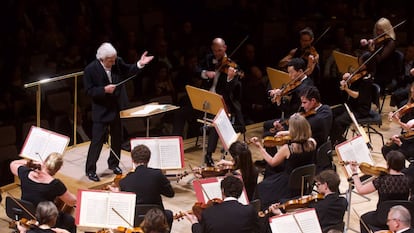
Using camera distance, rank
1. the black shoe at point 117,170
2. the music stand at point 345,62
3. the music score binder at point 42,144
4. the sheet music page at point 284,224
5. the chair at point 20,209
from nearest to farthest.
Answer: the sheet music page at point 284,224 < the chair at point 20,209 < the music score binder at point 42,144 < the black shoe at point 117,170 < the music stand at point 345,62

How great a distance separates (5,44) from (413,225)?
5.38 meters

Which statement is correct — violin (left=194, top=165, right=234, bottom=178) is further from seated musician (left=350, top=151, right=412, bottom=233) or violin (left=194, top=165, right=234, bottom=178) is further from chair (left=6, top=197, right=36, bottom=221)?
chair (left=6, top=197, right=36, bottom=221)

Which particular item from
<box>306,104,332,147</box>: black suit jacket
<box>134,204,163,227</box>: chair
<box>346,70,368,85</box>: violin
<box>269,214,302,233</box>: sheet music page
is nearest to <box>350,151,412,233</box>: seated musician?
<box>269,214,302,233</box>: sheet music page

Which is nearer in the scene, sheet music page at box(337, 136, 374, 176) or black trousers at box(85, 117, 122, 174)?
sheet music page at box(337, 136, 374, 176)

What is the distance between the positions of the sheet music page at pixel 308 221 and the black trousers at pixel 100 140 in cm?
276

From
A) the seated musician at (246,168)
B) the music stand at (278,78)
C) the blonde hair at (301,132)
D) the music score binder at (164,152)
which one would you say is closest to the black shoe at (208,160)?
the music stand at (278,78)

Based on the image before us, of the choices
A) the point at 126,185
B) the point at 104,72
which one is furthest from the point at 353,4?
the point at 126,185

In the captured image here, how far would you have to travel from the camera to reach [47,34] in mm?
9789

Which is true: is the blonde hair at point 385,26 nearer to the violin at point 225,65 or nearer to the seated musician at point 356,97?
the seated musician at point 356,97

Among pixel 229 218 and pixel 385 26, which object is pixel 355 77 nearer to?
pixel 385 26

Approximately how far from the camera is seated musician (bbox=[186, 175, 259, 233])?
18.8 feet

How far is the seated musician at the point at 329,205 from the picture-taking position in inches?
246

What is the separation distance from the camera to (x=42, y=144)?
23.7ft

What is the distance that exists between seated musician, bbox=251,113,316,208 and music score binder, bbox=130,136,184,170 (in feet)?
2.46
